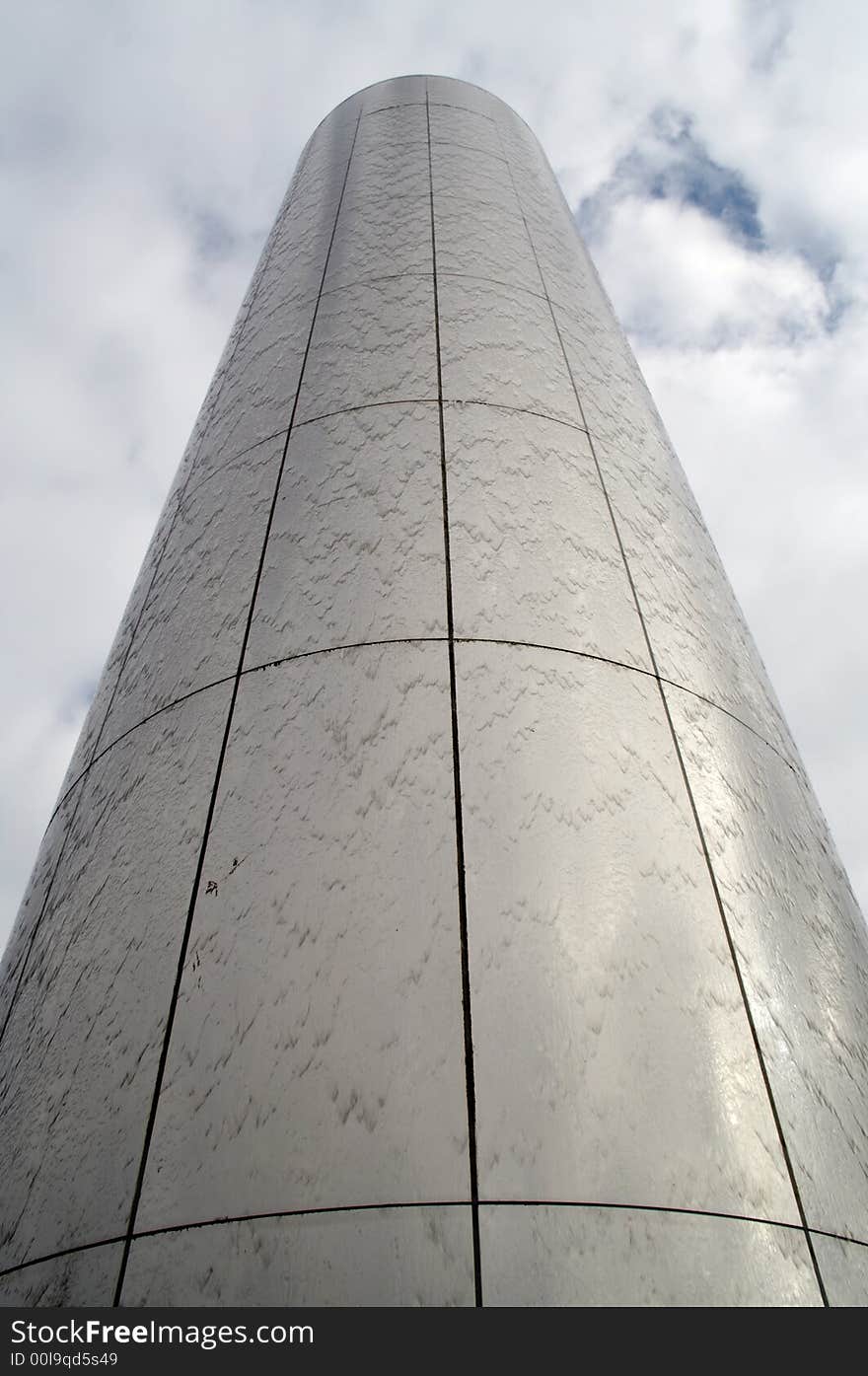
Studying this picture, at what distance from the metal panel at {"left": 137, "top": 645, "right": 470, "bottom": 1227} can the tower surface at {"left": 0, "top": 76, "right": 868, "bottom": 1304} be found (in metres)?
0.01

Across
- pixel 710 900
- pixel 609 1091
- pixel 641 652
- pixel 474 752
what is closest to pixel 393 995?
pixel 609 1091

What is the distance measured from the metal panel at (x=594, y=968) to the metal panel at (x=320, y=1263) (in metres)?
0.24

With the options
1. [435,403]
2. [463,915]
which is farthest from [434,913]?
[435,403]

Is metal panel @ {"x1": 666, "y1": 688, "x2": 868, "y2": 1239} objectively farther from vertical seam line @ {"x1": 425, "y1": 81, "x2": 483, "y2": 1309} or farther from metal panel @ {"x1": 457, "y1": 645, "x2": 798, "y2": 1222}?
vertical seam line @ {"x1": 425, "y1": 81, "x2": 483, "y2": 1309}

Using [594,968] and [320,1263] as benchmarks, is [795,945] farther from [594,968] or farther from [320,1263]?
[320,1263]

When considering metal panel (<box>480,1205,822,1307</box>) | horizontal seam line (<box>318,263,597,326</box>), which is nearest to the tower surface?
metal panel (<box>480,1205,822,1307</box>)

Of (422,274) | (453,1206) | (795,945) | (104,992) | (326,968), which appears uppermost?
(422,274)

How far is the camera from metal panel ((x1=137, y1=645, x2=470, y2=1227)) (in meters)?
3.22

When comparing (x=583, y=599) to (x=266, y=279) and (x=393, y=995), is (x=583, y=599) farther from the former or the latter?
(x=266, y=279)

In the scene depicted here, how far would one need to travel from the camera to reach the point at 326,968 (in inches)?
143

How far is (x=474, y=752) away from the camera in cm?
421

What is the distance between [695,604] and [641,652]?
3.26 feet

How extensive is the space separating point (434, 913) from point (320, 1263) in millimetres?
1206

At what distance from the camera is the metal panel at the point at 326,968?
3.22 metres
